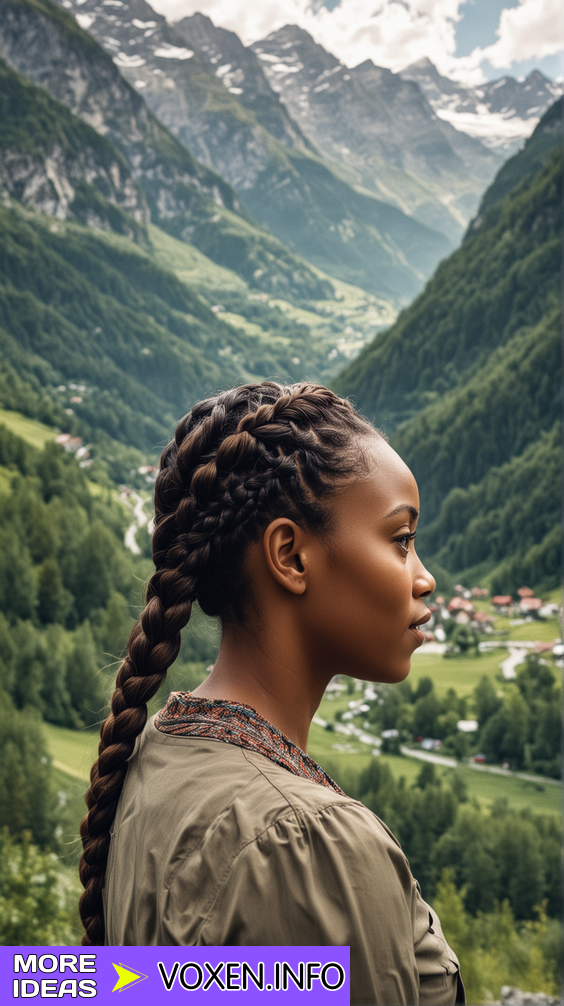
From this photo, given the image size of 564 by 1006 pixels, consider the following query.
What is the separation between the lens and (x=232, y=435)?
140cm

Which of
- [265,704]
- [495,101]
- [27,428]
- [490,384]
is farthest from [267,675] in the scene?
[495,101]

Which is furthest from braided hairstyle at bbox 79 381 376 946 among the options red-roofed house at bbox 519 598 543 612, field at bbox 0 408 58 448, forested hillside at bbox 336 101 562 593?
field at bbox 0 408 58 448

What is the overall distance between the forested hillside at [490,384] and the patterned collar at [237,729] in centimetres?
6244

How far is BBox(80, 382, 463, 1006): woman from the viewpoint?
3.31 feet

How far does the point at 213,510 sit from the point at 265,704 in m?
0.35

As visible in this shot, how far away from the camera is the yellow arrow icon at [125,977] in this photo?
1.29 m

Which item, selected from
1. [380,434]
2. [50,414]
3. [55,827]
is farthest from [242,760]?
[50,414]

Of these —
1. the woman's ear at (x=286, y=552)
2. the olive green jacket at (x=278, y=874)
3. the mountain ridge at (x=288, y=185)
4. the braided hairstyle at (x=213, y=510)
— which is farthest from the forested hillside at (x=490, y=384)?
the olive green jacket at (x=278, y=874)

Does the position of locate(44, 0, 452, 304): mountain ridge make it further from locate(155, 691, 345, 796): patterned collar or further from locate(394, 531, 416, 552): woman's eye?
locate(155, 691, 345, 796): patterned collar

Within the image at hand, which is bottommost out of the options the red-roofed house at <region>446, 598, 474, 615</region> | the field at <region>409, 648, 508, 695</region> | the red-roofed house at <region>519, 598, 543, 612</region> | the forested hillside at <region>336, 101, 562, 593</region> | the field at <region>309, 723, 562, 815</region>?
the field at <region>309, 723, 562, 815</region>

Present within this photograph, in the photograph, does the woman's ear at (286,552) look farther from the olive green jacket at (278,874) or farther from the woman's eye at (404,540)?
the olive green jacket at (278,874)

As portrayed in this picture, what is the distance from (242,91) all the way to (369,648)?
137 m

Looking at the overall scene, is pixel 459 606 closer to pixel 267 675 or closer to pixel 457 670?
pixel 457 670

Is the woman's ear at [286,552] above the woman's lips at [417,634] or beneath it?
above
